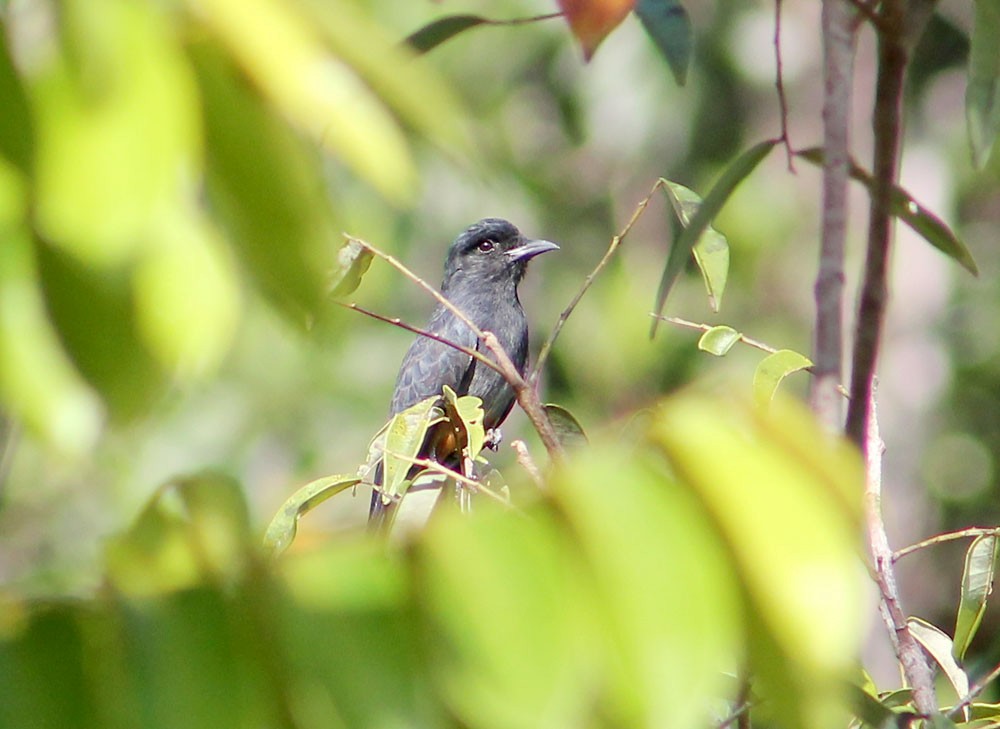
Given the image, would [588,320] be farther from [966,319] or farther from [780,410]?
[780,410]

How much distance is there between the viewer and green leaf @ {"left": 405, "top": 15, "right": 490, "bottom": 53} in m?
3.01

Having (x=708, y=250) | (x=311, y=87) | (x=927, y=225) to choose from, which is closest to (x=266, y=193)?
(x=311, y=87)

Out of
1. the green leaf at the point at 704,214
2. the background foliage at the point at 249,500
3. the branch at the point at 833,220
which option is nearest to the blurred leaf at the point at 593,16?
the branch at the point at 833,220

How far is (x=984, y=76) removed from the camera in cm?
254

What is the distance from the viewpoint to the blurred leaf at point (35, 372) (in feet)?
3.20

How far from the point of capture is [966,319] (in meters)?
10.8

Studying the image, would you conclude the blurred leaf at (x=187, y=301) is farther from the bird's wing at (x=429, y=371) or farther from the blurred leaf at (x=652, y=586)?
the bird's wing at (x=429, y=371)

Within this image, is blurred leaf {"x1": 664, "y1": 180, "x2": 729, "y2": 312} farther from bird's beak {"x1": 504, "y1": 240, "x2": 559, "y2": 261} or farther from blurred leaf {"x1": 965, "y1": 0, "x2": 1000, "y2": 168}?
bird's beak {"x1": 504, "y1": 240, "x2": 559, "y2": 261}

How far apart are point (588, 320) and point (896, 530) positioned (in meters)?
3.15

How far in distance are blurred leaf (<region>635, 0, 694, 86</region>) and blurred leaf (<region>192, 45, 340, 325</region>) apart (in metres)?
1.82

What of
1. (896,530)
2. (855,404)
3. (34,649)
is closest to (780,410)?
(855,404)

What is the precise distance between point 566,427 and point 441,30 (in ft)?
2.92

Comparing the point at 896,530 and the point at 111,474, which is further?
the point at 896,530

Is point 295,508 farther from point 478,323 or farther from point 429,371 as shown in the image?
point 478,323
